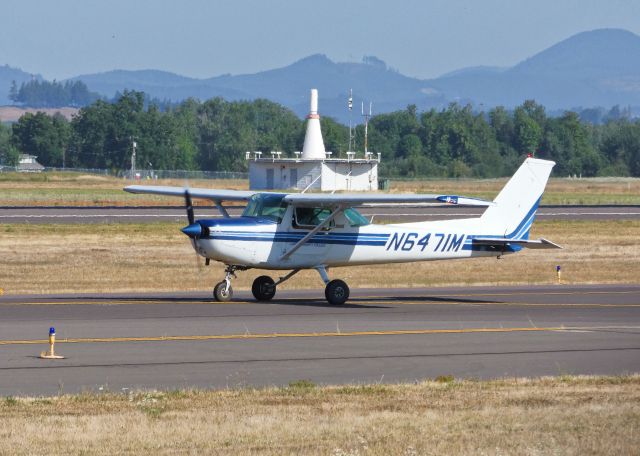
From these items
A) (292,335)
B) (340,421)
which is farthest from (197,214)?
(340,421)

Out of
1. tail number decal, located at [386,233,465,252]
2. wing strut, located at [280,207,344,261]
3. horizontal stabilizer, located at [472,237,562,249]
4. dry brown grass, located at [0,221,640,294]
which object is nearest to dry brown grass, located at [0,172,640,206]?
dry brown grass, located at [0,221,640,294]

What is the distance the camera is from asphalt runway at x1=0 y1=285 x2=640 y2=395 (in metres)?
14.9

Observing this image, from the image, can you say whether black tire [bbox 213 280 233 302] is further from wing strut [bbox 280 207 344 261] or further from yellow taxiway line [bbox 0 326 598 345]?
yellow taxiway line [bbox 0 326 598 345]

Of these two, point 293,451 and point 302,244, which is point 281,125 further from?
point 293,451

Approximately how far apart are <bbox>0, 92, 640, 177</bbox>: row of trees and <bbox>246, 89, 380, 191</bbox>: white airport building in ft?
100

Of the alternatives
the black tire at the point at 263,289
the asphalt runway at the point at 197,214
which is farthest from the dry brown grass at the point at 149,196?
the black tire at the point at 263,289

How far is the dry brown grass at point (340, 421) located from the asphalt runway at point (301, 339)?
1044 millimetres

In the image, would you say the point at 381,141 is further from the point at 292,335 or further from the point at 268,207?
the point at 292,335

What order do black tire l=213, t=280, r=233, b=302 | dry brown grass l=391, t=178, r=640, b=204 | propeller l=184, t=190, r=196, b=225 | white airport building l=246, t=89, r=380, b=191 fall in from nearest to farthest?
propeller l=184, t=190, r=196, b=225
black tire l=213, t=280, r=233, b=302
dry brown grass l=391, t=178, r=640, b=204
white airport building l=246, t=89, r=380, b=191

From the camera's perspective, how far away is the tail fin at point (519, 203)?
79.5ft

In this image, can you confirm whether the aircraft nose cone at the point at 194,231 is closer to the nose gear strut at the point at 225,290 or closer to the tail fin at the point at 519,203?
the nose gear strut at the point at 225,290

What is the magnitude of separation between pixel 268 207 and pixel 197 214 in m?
30.8

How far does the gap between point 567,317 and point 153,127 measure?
11800 centimetres

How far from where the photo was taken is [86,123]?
448 ft
